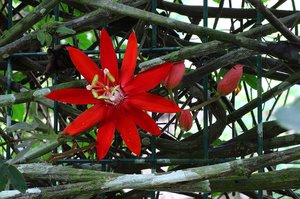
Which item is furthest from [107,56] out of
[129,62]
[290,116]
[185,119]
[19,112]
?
[19,112]

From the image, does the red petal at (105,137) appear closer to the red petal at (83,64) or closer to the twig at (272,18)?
the red petal at (83,64)

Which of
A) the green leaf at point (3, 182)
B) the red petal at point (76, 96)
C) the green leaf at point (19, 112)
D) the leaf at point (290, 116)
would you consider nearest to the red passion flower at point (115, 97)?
the red petal at point (76, 96)

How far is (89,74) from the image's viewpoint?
755mm

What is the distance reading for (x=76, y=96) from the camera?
29.4 inches

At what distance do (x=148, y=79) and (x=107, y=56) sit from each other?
7 cm

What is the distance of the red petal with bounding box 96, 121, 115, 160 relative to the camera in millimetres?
732

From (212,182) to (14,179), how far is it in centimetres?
29

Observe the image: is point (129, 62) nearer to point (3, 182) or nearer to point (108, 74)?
point (108, 74)

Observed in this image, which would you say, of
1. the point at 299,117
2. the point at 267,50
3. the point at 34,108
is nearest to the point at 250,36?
the point at 267,50

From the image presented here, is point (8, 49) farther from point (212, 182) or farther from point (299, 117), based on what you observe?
point (299, 117)

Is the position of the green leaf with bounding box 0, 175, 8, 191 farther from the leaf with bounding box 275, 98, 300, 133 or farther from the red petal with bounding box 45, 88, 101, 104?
the leaf with bounding box 275, 98, 300, 133

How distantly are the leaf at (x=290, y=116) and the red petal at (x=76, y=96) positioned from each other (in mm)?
487

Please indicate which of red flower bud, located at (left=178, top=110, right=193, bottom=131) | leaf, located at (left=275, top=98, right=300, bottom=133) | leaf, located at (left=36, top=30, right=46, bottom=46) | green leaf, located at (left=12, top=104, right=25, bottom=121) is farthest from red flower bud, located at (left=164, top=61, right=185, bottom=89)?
green leaf, located at (left=12, top=104, right=25, bottom=121)

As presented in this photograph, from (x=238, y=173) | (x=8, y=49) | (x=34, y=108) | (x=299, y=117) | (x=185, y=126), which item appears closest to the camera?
(x=299, y=117)
